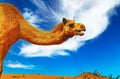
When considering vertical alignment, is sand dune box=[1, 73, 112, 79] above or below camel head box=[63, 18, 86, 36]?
above

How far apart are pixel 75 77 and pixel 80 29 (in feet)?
23.5

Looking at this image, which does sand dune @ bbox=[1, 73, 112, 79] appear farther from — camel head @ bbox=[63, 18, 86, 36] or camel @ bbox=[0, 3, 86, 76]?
camel head @ bbox=[63, 18, 86, 36]

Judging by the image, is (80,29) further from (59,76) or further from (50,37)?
(59,76)

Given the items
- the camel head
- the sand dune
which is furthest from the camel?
the sand dune

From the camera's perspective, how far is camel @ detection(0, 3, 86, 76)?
14.6 meters

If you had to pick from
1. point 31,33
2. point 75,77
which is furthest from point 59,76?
point 31,33

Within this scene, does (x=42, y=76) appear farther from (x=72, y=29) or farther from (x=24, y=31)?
(x=72, y=29)

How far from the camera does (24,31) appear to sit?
51.4 ft

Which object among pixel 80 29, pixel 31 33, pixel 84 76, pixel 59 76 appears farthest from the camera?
pixel 59 76

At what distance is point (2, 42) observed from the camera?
1493 cm

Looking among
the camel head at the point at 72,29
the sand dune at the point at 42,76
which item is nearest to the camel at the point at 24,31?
the camel head at the point at 72,29

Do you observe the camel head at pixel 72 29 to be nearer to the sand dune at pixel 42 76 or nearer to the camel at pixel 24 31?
the camel at pixel 24 31

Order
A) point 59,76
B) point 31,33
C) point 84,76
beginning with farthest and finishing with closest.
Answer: point 59,76, point 84,76, point 31,33

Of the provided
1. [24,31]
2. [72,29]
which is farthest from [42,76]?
[72,29]
